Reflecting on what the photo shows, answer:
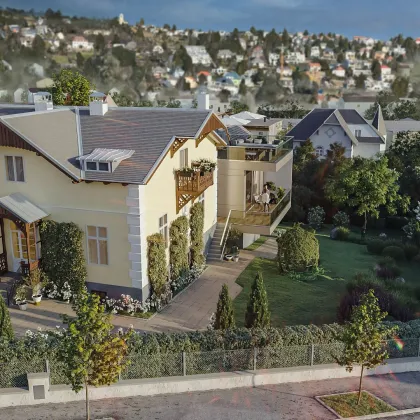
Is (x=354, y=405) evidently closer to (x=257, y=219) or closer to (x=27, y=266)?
(x=257, y=219)

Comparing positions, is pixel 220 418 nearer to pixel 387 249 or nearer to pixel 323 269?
pixel 323 269

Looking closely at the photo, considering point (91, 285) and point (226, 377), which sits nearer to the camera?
point (226, 377)

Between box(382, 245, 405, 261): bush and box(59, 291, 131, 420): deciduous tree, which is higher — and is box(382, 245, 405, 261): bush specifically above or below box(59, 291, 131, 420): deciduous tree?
below

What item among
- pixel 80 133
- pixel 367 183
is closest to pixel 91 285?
pixel 80 133

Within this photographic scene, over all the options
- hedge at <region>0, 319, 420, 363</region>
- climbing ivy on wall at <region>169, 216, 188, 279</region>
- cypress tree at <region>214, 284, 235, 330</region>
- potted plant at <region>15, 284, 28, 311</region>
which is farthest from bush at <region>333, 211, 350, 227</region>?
potted plant at <region>15, 284, 28, 311</region>

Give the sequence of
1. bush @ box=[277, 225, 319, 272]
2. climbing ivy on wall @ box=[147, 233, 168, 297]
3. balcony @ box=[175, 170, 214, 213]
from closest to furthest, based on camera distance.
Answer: climbing ivy on wall @ box=[147, 233, 168, 297]
balcony @ box=[175, 170, 214, 213]
bush @ box=[277, 225, 319, 272]

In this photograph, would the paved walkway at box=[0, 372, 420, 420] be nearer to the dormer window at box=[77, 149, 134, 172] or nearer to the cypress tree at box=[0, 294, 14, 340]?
the cypress tree at box=[0, 294, 14, 340]

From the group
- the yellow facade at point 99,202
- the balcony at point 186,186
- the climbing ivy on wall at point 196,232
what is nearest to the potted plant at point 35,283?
the yellow facade at point 99,202
